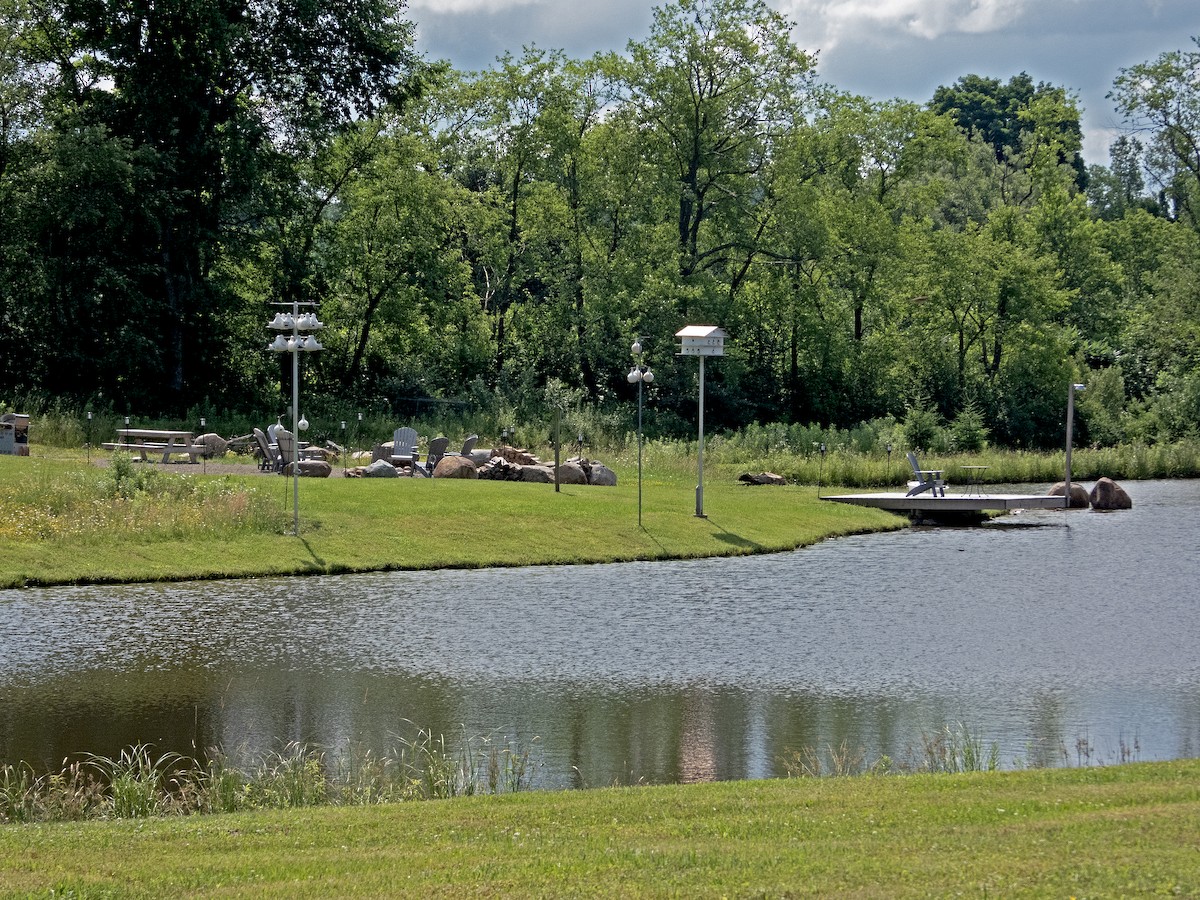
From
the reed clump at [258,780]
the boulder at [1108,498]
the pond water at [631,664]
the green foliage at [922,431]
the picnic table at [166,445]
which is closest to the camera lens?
the reed clump at [258,780]

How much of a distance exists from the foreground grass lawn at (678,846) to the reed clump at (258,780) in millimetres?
1123

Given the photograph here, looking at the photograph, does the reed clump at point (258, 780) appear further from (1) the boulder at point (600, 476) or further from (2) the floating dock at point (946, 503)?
(2) the floating dock at point (946, 503)

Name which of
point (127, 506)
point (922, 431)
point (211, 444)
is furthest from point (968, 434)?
point (127, 506)

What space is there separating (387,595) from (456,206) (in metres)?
35.2

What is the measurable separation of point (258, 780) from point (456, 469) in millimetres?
22958

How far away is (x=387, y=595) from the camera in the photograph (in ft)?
73.3

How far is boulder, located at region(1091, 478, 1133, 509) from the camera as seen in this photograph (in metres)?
38.3

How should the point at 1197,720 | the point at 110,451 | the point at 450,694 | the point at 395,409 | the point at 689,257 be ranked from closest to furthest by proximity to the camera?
the point at 1197,720 → the point at 450,694 → the point at 110,451 → the point at 395,409 → the point at 689,257

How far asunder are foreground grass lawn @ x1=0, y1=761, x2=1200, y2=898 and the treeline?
35577 millimetres

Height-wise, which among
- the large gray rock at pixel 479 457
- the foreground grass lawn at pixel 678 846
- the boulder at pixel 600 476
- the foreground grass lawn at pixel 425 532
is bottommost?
the foreground grass lawn at pixel 678 846

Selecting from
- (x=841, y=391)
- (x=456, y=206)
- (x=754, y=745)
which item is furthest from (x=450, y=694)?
(x=841, y=391)

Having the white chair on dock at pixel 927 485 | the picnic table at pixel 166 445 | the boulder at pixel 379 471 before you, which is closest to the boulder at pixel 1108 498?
the white chair on dock at pixel 927 485

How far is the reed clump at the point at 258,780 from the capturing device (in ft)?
35.9

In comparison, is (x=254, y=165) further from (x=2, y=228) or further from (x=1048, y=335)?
(x=1048, y=335)
